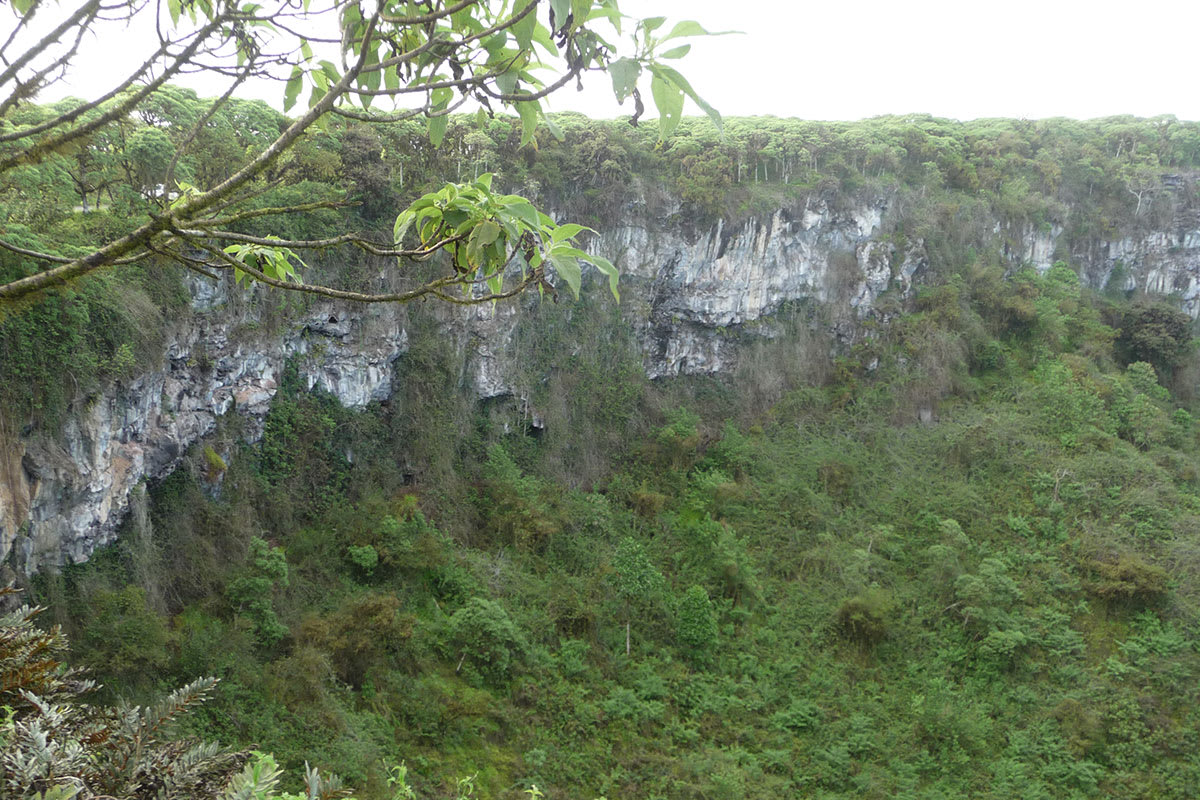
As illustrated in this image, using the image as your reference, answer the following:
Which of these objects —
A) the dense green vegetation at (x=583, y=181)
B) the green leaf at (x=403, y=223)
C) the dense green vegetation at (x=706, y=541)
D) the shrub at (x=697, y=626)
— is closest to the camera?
the green leaf at (x=403, y=223)

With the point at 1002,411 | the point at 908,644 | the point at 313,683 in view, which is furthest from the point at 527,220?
the point at 1002,411

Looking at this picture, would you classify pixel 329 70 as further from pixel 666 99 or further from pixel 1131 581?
pixel 1131 581

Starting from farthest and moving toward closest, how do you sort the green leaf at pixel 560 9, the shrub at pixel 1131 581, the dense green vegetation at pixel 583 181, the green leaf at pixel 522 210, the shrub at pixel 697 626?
the shrub at pixel 1131 581
the shrub at pixel 697 626
the dense green vegetation at pixel 583 181
the green leaf at pixel 522 210
the green leaf at pixel 560 9

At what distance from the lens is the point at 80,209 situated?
7223 millimetres

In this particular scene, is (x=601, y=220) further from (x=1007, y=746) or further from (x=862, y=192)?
→ (x=1007, y=746)

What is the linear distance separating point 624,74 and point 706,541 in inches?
402

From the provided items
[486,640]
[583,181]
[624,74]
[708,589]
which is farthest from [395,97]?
[583,181]

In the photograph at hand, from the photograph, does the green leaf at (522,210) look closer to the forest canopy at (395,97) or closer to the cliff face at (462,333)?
the forest canopy at (395,97)

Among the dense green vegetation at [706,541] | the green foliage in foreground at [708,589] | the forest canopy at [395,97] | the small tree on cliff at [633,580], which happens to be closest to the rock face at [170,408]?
the dense green vegetation at [706,541]

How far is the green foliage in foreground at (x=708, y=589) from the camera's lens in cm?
730

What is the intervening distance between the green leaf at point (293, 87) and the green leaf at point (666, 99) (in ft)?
2.16

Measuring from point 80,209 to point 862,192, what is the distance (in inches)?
507

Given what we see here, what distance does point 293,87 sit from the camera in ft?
3.54

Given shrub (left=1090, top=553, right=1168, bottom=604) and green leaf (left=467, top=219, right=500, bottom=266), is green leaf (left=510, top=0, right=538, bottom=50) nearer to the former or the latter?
green leaf (left=467, top=219, right=500, bottom=266)
